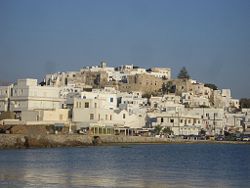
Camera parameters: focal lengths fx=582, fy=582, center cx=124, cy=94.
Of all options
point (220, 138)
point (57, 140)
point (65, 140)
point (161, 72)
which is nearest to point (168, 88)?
point (161, 72)

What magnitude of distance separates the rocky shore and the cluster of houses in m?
Answer: 2.19

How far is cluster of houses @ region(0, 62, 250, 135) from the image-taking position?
70.9 m

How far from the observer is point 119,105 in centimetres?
8806

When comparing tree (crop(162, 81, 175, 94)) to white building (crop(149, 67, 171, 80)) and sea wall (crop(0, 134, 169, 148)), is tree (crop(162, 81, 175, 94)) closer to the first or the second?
white building (crop(149, 67, 171, 80))

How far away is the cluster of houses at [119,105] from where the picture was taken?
70938 millimetres

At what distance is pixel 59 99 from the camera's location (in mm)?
74750

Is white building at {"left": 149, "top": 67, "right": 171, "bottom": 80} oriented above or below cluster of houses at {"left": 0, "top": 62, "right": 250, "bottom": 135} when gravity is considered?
above

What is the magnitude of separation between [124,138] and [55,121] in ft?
31.2

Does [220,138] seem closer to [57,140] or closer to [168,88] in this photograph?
[168,88]

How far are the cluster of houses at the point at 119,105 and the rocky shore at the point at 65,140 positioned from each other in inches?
86.2

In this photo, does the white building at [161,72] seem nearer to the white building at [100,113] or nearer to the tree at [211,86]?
the tree at [211,86]

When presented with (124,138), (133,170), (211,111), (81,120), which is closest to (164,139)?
(124,138)

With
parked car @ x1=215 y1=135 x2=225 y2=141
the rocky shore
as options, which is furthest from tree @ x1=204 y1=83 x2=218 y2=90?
the rocky shore

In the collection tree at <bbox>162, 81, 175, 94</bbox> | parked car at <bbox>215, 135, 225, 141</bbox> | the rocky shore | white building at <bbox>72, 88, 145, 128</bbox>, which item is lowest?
the rocky shore
